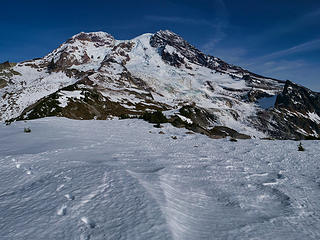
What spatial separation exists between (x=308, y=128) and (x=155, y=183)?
640ft

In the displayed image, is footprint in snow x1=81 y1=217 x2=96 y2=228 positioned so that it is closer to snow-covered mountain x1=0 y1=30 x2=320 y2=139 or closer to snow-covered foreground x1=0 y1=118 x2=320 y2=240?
snow-covered foreground x1=0 y1=118 x2=320 y2=240

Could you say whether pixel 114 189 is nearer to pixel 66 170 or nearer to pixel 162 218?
pixel 162 218

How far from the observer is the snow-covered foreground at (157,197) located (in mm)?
2908

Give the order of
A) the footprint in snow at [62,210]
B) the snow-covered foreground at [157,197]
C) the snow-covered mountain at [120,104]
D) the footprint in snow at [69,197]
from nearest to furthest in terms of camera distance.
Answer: the snow-covered foreground at [157,197] → the footprint in snow at [62,210] → the footprint in snow at [69,197] → the snow-covered mountain at [120,104]

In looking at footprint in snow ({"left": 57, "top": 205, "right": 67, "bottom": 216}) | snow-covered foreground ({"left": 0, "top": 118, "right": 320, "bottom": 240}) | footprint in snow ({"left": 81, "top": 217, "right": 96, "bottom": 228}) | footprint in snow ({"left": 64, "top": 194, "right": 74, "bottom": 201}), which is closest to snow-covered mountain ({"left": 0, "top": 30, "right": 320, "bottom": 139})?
snow-covered foreground ({"left": 0, "top": 118, "right": 320, "bottom": 240})

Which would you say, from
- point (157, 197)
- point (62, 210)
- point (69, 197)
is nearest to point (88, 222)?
point (62, 210)

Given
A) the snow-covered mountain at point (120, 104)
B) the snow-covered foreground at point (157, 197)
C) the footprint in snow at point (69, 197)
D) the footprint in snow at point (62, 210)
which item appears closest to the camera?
the snow-covered foreground at point (157, 197)

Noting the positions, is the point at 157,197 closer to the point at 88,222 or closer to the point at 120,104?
the point at 88,222

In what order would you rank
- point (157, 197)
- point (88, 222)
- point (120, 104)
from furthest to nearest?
point (120, 104) → point (157, 197) → point (88, 222)

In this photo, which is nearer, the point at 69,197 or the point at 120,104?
the point at 69,197

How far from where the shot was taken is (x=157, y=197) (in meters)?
3.79

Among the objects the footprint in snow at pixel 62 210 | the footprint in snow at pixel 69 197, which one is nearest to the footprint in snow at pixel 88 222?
the footprint in snow at pixel 62 210

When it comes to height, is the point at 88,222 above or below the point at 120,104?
below

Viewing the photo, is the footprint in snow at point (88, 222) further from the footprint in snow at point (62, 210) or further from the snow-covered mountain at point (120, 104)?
the snow-covered mountain at point (120, 104)
